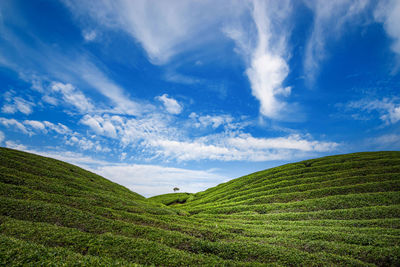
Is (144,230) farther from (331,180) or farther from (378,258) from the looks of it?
(331,180)

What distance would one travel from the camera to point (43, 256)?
11188mm

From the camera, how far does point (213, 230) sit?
21.6 m

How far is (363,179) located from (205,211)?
3205cm

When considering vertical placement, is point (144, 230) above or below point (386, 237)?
below

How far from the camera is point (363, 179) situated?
117 ft

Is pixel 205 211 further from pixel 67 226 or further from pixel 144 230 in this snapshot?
pixel 67 226

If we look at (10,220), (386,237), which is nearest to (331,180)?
(386,237)

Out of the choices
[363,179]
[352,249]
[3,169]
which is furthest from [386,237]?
[3,169]

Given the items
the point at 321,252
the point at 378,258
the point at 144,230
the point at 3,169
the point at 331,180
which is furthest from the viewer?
the point at 331,180

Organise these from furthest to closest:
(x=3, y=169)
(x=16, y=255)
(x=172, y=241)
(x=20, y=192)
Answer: (x=3, y=169), (x=20, y=192), (x=172, y=241), (x=16, y=255)

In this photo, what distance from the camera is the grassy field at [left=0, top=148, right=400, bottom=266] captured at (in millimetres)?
13172

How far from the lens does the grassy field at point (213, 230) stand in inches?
519

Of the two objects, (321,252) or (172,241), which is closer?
(321,252)

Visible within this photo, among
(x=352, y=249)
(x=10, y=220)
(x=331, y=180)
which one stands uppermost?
(x=331, y=180)
